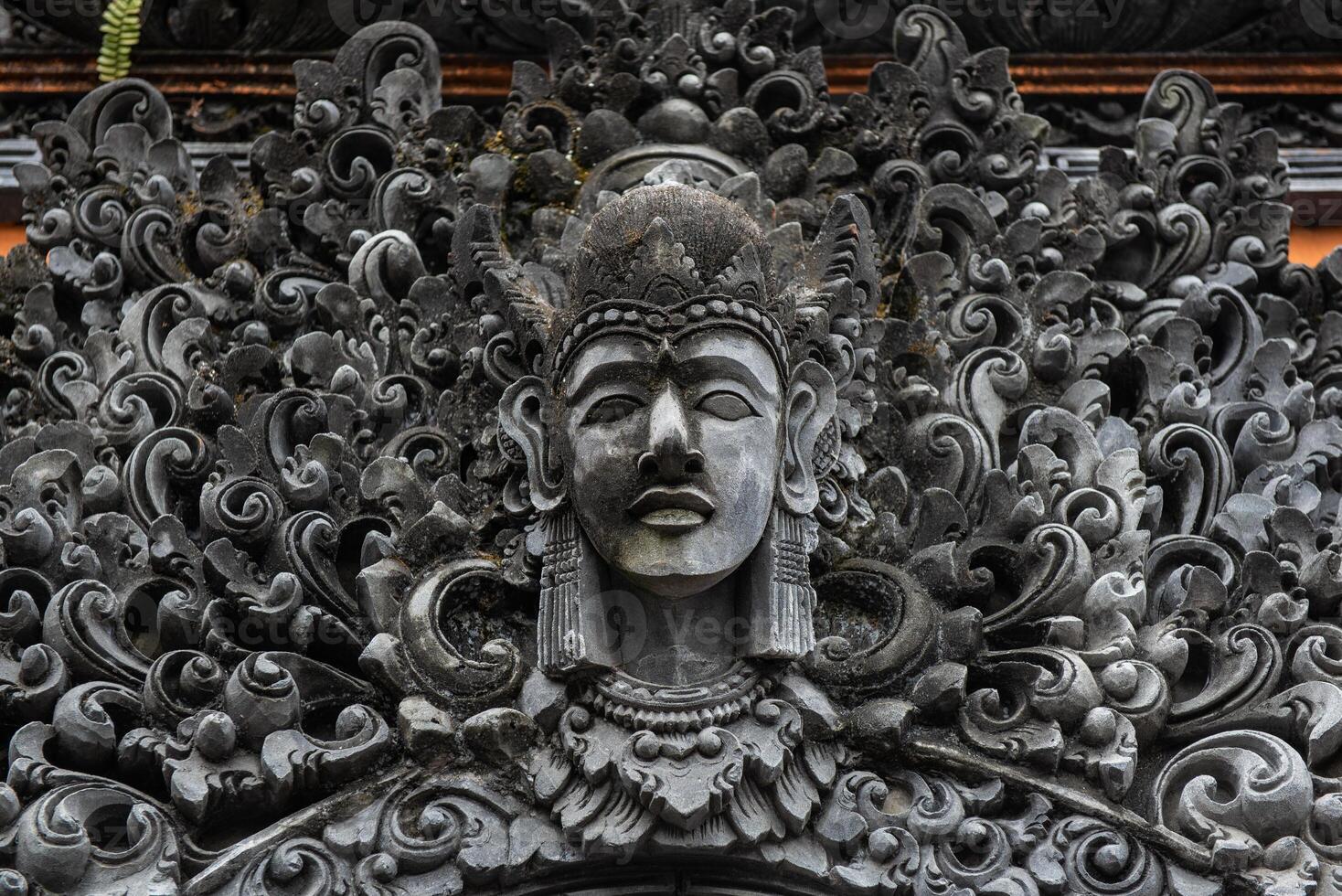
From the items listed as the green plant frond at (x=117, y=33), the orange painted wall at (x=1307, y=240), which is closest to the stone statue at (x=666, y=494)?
the orange painted wall at (x=1307, y=240)

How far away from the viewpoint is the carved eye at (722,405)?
595 cm

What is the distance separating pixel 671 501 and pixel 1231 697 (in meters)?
1.63

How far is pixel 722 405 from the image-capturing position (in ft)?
19.5

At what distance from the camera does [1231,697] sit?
6.02 metres

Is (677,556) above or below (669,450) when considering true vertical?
below

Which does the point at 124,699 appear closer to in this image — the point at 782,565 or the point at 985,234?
the point at 782,565

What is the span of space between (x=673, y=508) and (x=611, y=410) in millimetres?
356

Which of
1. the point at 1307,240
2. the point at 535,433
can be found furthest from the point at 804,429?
the point at 1307,240

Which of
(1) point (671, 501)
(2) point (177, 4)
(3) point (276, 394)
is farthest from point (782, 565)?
(2) point (177, 4)

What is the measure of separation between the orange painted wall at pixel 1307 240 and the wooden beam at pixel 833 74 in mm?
609

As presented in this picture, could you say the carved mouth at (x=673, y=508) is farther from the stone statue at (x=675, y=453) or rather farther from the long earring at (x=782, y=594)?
the long earring at (x=782, y=594)

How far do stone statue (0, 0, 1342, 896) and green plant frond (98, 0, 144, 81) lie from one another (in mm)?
756

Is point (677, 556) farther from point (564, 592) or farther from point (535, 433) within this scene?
point (535, 433)

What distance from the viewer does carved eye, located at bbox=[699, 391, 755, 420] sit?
595 cm
